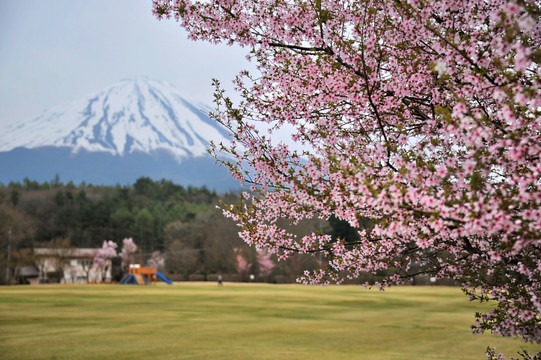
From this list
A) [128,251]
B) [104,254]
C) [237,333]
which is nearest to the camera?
[237,333]

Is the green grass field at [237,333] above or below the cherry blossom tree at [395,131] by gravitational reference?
below

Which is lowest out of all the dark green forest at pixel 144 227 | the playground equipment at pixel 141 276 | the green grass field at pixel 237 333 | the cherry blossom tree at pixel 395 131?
the green grass field at pixel 237 333

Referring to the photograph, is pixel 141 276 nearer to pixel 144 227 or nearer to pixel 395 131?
pixel 144 227

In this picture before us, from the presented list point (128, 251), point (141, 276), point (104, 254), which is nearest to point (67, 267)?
point (104, 254)

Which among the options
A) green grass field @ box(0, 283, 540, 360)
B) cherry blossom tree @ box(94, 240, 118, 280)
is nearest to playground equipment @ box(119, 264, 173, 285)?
cherry blossom tree @ box(94, 240, 118, 280)

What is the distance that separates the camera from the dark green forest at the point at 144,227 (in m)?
83.9

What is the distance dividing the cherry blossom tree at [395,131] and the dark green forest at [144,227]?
182ft

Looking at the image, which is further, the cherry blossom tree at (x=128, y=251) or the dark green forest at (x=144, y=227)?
the cherry blossom tree at (x=128, y=251)

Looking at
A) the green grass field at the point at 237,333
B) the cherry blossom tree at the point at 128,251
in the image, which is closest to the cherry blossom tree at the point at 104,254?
the cherry blossom tree at the point at 128,251

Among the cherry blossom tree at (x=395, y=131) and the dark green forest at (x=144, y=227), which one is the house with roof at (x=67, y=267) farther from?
the cherry blossom tree at (x=395, y=131)

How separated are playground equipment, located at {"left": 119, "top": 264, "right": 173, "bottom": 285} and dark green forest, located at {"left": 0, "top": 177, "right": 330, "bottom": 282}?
7639 millimetres

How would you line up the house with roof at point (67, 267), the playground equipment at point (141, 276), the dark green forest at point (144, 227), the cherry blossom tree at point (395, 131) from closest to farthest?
the cherry blossom tree at point (395, 131)
the playground equipment at point (141, 276)
the dark green forest at point (144, 227)
the house with roof at point (67, 267)

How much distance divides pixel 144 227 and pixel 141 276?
38.2 m

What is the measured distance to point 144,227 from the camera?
4641 inches
